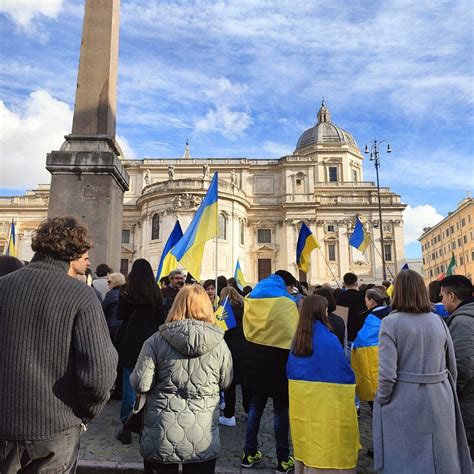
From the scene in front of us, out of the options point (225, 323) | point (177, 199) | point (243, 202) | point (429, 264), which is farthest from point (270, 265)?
point (429, 264)

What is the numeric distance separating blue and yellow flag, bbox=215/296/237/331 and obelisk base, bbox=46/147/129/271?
→ 3.34 meters

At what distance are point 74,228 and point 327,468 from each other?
306 cm

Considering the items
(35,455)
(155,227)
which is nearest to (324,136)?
(155,227)

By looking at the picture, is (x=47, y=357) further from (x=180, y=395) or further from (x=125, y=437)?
(x=125, y=437)

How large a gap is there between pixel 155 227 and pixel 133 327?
35.0 m

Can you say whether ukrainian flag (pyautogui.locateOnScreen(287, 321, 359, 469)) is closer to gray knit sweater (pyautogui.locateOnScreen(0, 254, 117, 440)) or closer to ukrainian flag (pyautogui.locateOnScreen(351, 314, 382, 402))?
ukrainian flag (pyautogui.locateOnScreen(351, 314, 382, 402))

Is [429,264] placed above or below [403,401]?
above

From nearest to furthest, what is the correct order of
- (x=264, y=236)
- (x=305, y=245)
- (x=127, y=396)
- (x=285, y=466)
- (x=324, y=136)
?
(x=285, y=466) < (x=127, y=396) < (x=305, y=245) < (x=264, y=236) < (x=324, y=136)

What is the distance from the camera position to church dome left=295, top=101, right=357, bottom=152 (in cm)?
5219

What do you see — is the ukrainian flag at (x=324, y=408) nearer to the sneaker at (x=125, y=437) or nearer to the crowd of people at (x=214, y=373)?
the crowd of people at (x=214, y=373)

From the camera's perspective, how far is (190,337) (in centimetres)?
311

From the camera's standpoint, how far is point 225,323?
5.89 m

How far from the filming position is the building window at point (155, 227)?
3884 centimetres

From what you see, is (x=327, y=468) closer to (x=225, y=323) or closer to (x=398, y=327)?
(x=398, y=327)
